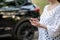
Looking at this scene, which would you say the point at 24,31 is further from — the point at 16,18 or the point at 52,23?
the point at 52,23

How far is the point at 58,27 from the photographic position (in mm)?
2277

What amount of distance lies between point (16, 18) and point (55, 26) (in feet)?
13.4

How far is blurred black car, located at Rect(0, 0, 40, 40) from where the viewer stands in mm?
6297

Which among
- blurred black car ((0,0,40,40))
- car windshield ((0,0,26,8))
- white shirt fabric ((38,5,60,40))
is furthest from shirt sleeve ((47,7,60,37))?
car windshield ((0,0,26,8))

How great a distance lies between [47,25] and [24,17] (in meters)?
4.13

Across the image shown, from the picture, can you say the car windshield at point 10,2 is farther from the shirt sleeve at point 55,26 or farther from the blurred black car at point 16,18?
the shirt sleeve at point 55,26

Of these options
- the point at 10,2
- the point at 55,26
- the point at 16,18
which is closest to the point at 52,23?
the point at 55,26

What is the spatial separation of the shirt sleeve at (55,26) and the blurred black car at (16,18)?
13.0ft

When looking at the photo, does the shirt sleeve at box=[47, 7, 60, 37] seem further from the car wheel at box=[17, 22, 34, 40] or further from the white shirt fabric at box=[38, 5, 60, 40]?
the car wheel at box=[17, 22, 34, 40]

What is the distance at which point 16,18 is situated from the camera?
6344mm

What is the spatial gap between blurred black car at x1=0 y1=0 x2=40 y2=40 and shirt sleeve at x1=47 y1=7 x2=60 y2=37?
3.96 m

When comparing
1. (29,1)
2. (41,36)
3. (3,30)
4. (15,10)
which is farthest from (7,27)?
(41,36)

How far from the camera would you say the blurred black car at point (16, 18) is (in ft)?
20.7

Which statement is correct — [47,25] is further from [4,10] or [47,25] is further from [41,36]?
[4,10]
